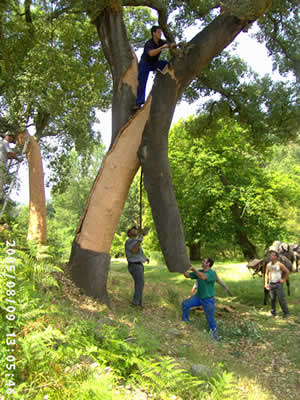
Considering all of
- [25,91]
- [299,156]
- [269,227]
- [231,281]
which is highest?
[299,156]

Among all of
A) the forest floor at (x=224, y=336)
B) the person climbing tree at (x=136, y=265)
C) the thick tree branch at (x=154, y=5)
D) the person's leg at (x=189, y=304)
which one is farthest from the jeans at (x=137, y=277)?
the thick tree branch at (x=154, y=5)

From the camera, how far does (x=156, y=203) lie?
6.54 m

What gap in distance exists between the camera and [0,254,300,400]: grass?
257cm

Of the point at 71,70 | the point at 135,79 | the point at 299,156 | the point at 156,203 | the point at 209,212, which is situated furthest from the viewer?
the point at 299,156

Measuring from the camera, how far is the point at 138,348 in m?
3.51

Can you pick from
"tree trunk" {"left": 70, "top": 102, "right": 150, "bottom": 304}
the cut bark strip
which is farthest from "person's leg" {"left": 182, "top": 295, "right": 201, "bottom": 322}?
the cut bark strip

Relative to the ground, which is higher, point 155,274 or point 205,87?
point 205,87

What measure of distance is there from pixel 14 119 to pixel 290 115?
30.5 ft

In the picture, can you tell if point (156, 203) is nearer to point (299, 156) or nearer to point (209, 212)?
point (209, 212)

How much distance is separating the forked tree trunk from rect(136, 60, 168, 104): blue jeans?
0.72 ft

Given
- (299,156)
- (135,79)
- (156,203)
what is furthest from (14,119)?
(299,156)

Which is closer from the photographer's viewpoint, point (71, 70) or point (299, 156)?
point (71, 70)

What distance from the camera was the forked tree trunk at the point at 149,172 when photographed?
6.52m

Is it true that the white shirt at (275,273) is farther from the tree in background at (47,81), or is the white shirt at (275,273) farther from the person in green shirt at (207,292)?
the tree in background at (47,81)
